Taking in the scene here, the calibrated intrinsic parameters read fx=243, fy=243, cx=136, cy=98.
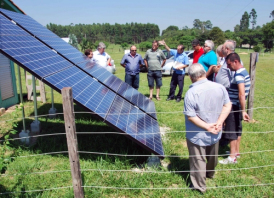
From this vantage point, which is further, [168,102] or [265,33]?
[265,33]

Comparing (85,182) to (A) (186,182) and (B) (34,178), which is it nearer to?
(B) (34,178)

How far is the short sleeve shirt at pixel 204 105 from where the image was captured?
305 cm

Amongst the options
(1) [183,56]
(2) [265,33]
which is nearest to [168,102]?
(1) [183,56]

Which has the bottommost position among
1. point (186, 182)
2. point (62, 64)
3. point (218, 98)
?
point (186, 182)

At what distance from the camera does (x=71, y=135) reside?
265cm

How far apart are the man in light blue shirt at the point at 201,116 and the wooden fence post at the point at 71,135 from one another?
4.60ft

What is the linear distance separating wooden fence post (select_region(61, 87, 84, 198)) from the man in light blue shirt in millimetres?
1403

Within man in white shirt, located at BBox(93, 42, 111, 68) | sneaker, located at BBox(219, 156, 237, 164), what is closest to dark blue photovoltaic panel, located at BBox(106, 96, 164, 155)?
sneaker, located at BBox(219, 156, 237, 164)

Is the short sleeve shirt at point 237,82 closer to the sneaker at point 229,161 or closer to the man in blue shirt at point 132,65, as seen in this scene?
the sneaker at point 229,161

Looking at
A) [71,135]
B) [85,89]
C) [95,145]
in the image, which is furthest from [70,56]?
[71,135]

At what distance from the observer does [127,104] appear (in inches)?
182

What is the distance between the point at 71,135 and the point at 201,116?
1.62 meters

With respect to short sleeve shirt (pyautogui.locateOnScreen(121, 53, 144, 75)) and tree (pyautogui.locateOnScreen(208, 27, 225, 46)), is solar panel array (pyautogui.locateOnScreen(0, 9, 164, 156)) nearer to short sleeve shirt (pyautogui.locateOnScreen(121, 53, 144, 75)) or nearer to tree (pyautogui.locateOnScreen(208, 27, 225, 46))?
short sleeve shirt (pyautogui.locateOnScreen(121, 53, 144, 75))

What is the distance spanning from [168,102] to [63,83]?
511 centimetres
